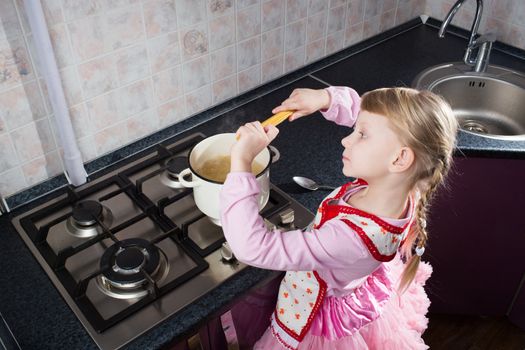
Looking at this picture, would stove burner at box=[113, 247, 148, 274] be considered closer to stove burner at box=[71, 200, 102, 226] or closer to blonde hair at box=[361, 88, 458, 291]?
stove burner at box=[71, 200, 102, 226]

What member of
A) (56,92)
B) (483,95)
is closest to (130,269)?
(56,92)

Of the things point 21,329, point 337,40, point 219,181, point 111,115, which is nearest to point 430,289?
point 337,40

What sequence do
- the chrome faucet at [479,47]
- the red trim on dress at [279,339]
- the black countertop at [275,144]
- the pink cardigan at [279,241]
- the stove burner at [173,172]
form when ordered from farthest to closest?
1. the chrome faucet at [479,47]
2. the stove burner at [173,172]
3. the red trim on dress at [279,339]
4. the black countertop at [275,144]
5. the pink cardigan at [279,241]

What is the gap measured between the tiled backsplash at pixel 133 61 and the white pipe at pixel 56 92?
38 millimetres

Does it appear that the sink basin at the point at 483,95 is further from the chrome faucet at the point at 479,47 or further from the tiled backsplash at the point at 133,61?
the tiled backsplash at the point at 133,61

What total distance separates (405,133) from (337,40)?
3.40 ft

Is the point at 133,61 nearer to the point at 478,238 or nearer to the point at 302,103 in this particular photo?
the point at 302,103

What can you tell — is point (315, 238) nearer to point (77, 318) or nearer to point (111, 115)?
point (77, 318)

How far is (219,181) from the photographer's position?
1.17 m

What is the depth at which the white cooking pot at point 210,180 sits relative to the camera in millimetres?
1174

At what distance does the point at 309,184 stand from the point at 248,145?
1.39 ft

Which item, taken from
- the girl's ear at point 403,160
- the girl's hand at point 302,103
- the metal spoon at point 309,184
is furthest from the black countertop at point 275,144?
the girl's ear at point 403,160

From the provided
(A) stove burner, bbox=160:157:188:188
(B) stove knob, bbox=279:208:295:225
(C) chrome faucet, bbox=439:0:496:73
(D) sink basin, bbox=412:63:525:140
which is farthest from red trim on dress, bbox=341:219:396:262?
(C) chrome faucet, bbox=439:0:496:73

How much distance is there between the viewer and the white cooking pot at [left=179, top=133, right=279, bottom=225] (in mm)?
1174
